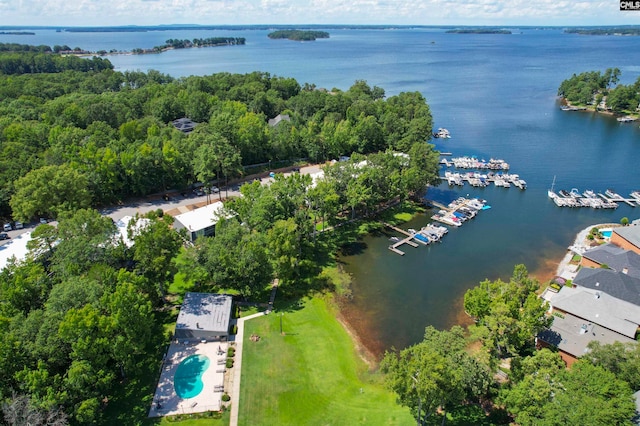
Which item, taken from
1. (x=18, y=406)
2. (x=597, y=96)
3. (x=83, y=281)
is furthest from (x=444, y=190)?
(x=597, y=96)

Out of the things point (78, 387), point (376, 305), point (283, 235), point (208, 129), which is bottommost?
point (376, 305)

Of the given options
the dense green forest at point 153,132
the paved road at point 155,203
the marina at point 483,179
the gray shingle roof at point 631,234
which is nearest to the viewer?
the gray shingle roof at point 631,234

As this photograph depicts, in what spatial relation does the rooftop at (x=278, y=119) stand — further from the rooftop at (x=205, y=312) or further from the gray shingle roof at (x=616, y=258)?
the gray shingle roof at (x=616, y=258)

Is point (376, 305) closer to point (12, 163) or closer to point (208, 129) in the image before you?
point (208, 129)

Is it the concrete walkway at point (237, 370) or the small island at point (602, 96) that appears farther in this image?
the small island at point (602, 96)

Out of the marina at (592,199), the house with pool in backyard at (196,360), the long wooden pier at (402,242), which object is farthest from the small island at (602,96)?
the house with pool in backyard at (196,360)

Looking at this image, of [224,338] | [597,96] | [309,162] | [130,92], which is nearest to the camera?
[224,338]
